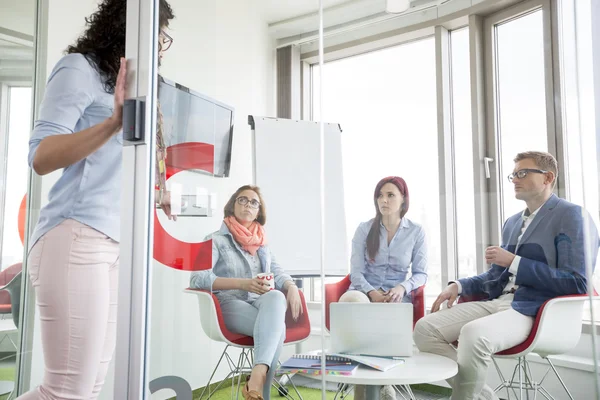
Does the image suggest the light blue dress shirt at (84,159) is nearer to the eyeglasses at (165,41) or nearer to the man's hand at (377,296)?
the eyeglasses at (165,41)

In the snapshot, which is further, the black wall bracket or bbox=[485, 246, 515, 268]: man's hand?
the black wall bracket

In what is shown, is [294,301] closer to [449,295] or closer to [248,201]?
[248,201]

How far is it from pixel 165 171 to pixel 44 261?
19.3 inches

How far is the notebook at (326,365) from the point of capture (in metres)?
1.77

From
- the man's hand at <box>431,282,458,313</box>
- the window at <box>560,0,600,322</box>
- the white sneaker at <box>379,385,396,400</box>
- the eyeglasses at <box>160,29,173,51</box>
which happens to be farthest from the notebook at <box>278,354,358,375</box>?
the eyeglasses at <box>160,29,173,51</box>

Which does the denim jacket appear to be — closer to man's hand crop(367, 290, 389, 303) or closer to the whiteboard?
the whiteboard

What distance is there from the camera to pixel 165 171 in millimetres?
1889

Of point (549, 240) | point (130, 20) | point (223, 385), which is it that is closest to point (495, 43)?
point (549, 240)

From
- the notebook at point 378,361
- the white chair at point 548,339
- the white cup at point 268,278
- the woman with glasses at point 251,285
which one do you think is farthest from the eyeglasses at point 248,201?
the white chair at point 548,339

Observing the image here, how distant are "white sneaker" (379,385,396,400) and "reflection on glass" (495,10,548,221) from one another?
0.65 m

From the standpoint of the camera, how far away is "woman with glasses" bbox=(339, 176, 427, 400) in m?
1.72

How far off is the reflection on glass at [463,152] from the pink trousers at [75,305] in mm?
1141

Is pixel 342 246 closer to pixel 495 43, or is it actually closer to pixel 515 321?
pixel 515 321

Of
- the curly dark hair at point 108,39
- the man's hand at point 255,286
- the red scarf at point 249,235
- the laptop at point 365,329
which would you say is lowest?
the laptop at point 365,329
